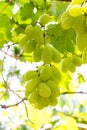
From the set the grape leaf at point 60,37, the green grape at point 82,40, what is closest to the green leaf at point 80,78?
the grape leaf at point 60,37

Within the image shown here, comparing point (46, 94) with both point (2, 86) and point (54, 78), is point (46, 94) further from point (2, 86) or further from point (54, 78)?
point (2, 86)

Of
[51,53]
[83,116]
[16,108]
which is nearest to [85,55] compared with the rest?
[51,53]

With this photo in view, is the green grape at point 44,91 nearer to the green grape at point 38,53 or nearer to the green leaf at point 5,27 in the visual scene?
the green grape at point 38,53

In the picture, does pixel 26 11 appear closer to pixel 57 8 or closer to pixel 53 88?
pixel 57 8

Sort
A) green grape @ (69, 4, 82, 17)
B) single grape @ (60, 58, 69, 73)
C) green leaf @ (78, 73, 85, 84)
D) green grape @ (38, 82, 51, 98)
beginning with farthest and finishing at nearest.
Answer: green leaf @ (78, 73, 85, 84), single grape @ (60, 58, 69, 73), green grape @ (38, 82, 51, 98), green grape @ (69, 4, 82, 17)

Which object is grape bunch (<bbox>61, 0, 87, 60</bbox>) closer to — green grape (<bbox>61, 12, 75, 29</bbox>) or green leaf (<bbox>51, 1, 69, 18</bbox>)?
green grape (<bbox>61, 12, 75, 29</bbox>)

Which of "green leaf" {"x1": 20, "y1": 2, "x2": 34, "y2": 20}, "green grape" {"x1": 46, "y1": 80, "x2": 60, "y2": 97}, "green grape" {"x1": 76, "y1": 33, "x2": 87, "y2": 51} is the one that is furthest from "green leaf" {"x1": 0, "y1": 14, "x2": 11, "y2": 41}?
"green grape" {"x1": 76, "y1": 33, "x2": 87, "y2": 51}
